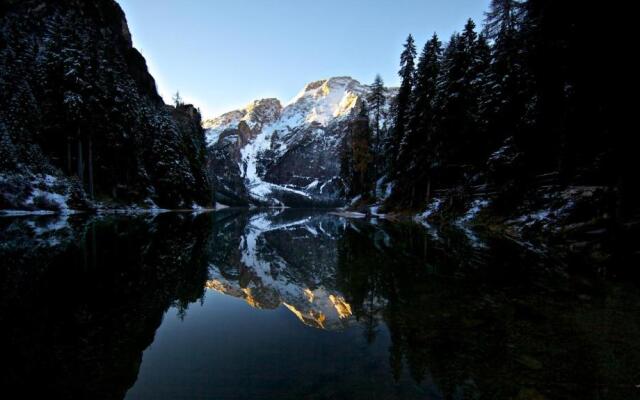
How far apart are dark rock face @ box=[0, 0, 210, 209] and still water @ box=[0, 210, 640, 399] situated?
2853cm

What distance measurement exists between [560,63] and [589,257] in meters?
9.61

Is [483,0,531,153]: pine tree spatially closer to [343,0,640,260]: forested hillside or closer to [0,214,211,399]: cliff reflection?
[343,0,640,260]: forested hillside

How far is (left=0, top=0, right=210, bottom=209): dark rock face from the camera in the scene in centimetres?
3372

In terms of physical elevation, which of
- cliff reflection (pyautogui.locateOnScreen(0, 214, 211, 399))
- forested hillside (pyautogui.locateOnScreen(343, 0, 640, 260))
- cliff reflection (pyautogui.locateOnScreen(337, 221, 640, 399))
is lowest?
cliff reflection (pyautogui.locateOnScreen(0, 214, 211, 399))

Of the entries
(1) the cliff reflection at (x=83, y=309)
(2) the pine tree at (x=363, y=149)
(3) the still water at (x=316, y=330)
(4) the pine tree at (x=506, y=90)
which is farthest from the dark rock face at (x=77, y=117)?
(4) the pine tree at (x=506, y=90)

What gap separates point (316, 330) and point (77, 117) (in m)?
42.6

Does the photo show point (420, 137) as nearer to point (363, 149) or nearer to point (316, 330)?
point (363, 149)

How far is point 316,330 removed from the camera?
6.04m

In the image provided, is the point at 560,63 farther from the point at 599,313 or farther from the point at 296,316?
the point at 296,316

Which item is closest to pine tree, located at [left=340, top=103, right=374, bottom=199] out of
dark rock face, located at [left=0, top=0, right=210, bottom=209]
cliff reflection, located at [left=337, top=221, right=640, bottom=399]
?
dark rock face, located at [left=0, top=0, right=210, bottom=209]

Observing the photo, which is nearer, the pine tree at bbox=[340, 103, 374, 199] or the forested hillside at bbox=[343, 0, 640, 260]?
the forested hillside at bbox=[343, 0, 640, 260]

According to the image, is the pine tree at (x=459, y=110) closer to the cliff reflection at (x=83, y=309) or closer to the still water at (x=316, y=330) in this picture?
the still water at (x=316, y=330)

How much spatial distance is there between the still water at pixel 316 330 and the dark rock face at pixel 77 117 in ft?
93.6

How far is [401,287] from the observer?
335 inches
